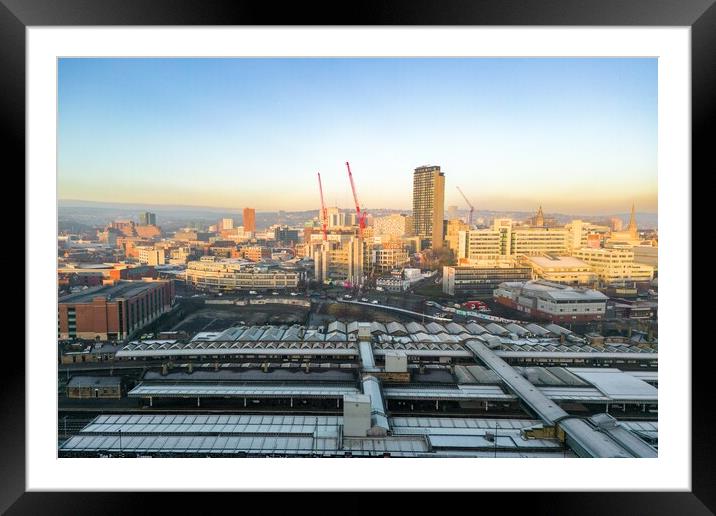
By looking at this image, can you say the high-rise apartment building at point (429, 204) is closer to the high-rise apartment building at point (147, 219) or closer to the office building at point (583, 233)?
the office building at point (583, 233)

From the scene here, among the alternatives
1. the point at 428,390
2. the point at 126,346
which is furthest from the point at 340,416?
the point at 126,346

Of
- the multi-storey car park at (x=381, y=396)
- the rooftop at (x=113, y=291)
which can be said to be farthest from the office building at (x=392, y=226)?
the rooftop at (x=113, y=291)

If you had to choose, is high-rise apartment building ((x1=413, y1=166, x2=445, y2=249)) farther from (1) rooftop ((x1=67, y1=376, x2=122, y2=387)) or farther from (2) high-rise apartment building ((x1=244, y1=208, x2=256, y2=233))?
(1) rooftop ((x1=67, y1=376, x2=122, y2=387))

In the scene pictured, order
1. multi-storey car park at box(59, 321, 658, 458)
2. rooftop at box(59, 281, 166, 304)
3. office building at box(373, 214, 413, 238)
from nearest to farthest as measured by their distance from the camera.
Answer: multi-storey car park at box(59, 321, 658, 458) → rooftop at box(59, 281, 166, 304) → office building at box(373, 214, 413, 238)

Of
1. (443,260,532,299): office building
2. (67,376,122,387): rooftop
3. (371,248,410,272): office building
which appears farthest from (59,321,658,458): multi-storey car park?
(371,248,410,272): office building

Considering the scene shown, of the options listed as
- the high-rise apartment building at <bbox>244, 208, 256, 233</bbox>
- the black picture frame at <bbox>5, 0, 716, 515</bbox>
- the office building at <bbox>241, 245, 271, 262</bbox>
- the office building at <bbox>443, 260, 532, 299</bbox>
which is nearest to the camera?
the black picture frame at <bbox>5, 0, 716, 515</bbox>
